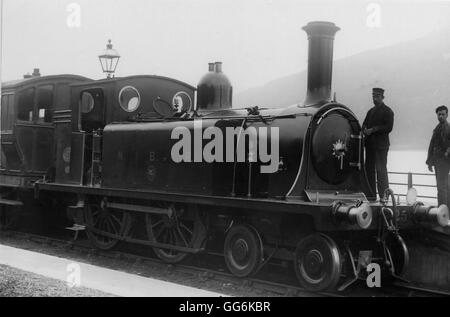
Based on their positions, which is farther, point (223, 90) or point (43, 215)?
point (43, 215)

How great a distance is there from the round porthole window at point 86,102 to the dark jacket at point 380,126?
5.27m

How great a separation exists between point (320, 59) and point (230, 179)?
2186mm

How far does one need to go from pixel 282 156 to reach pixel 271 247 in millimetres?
1323

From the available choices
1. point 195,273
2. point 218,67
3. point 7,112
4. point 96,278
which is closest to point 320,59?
point 218,67

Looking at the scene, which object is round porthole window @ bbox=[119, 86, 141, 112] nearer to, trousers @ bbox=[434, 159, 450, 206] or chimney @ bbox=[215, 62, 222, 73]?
chimney @ bbox=[215, 62, 222, 73]

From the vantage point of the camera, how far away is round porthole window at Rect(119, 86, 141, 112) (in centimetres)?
1044

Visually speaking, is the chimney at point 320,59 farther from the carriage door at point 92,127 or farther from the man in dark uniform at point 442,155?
the carriage door at point 92,127

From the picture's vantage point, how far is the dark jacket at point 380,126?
8.60m

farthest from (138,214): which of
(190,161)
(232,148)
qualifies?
(232,148)

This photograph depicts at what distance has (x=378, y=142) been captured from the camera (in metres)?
8.69

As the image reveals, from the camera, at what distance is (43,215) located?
13219mm

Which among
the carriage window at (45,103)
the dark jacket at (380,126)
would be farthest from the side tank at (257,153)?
the carriage window at (45,103)
